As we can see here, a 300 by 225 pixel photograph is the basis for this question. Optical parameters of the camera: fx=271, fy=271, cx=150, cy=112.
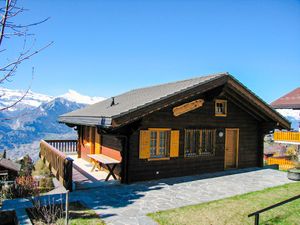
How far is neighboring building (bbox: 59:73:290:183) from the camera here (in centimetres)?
1026

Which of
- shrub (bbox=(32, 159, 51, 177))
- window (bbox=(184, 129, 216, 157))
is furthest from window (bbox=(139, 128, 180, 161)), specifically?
shrub (bbox=(32, 159, 51, 177))

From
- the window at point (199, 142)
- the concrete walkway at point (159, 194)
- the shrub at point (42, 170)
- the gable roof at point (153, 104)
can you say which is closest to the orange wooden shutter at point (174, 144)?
the window at point (199, 142)

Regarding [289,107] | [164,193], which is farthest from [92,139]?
[289,107]

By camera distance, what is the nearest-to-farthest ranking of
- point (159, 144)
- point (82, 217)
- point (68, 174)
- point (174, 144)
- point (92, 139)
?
point (82, 217) → point (68, 174) → point (159, 144) → point (174, 144) → point (92, 139)

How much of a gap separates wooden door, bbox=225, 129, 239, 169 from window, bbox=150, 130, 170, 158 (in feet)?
12.9

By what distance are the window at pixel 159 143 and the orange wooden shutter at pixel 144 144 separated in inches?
14.4

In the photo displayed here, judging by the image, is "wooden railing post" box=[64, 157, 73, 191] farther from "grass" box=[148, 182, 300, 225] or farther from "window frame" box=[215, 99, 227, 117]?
"window frame" box=[215, 99, 227, 117]

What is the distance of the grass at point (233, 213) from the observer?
6.75m

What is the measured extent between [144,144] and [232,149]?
18.4ft

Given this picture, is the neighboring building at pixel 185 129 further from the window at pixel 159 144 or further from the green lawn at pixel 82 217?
the green lawn at pixel 82 217

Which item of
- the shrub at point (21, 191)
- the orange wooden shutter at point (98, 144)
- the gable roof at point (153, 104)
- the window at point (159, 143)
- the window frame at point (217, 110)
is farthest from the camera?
the orange wooden shutter at point (98, 144)

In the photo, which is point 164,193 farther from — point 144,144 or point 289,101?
point 289,101

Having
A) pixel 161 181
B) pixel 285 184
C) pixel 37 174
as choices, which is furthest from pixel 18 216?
pixel 285 184

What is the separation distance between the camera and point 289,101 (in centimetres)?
2469
